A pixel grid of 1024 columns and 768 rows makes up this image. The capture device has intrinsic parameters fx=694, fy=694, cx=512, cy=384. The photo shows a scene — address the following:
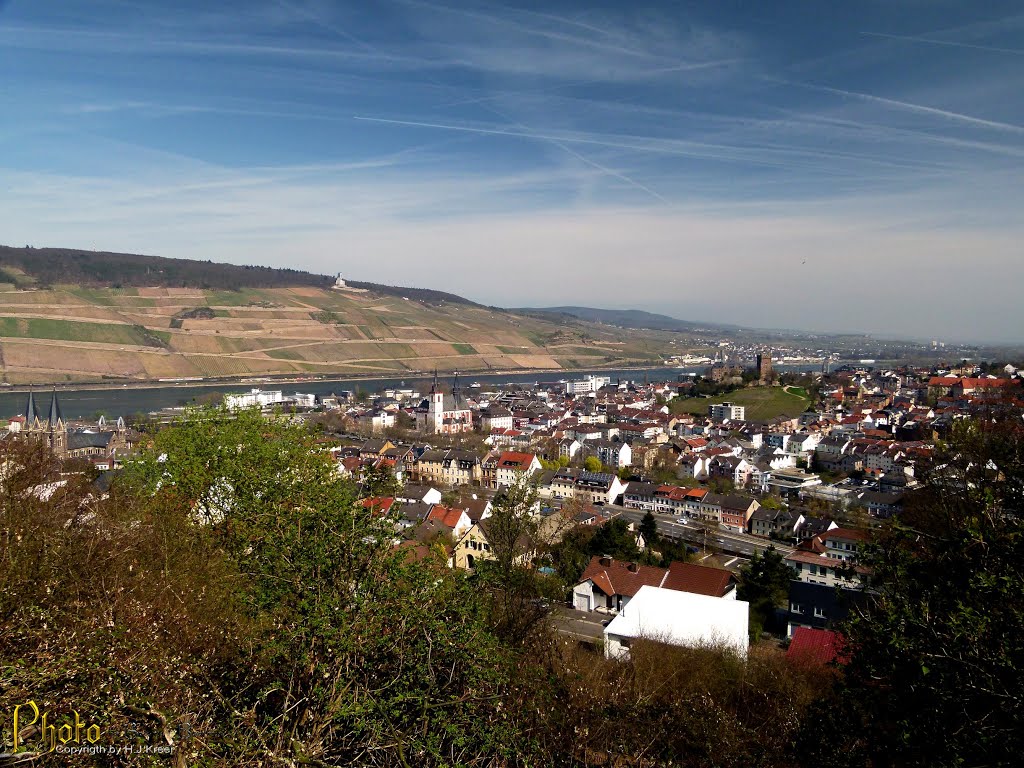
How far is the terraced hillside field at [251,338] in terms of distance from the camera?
57156mm

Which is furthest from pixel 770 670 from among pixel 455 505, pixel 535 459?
pixel 535 459

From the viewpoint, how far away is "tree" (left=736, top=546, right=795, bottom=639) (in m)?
10.8

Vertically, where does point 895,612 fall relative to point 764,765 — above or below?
above

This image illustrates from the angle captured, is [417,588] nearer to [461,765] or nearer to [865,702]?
[461,765]

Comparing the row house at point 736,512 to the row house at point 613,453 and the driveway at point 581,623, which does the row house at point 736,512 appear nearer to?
the row house at point 613,453

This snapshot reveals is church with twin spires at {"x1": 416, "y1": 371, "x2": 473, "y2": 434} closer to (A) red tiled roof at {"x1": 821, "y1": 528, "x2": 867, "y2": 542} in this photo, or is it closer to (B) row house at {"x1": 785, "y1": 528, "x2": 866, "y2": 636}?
(A) red tiled roof at {"x1": 821, "y1": 528, "x2": 867, "y2": 542}

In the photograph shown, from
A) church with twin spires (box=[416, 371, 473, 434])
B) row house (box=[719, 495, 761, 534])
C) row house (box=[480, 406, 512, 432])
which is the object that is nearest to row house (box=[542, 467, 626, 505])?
row house (box=[719, 495, 761, 534])

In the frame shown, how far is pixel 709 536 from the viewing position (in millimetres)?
17016

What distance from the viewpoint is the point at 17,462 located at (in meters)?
6.68

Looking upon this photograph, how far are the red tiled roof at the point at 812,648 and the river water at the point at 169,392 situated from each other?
26531 millimetres

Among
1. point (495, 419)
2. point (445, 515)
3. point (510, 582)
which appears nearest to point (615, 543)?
point (445, 515)

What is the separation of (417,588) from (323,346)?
71.6 meters

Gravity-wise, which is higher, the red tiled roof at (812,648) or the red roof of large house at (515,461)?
the red tiled roof at (812,648)

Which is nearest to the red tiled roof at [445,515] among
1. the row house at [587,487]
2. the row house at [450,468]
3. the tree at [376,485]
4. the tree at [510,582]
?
the row house at [587,487]
